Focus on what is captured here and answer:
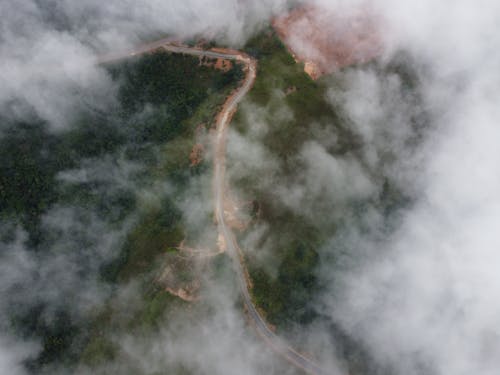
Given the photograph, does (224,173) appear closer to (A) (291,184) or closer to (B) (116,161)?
(A) (291,184)

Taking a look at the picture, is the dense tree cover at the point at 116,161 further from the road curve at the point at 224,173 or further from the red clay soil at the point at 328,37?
the red clay soil at the point at 328,37

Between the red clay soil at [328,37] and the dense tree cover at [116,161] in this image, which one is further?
the red clay soil at [328,37]

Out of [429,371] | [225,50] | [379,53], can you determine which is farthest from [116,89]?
[429,371]

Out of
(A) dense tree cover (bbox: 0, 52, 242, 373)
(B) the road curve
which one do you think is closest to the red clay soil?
(B) the road curve

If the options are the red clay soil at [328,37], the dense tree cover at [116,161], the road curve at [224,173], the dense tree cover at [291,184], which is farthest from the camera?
the red clay soil at [328,37]

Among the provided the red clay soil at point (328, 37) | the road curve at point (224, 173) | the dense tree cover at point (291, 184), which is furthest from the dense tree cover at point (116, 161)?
the red clay soil at point (328, 37)

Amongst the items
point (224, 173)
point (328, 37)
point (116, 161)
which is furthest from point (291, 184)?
point (116, 161)

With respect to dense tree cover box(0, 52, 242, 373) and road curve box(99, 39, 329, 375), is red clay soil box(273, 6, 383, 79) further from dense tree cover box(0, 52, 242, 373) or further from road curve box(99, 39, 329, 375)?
dense tree cover box(0, 52, 242, 373)

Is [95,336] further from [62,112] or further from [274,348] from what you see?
[62,112]
